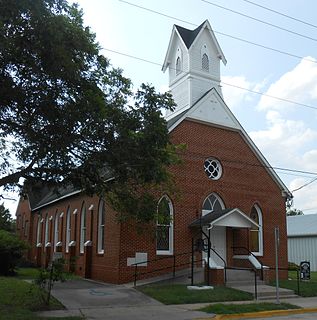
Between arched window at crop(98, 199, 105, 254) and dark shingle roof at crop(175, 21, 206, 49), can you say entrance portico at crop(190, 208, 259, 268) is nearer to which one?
arched window at crop(98, 199, 105, 254)

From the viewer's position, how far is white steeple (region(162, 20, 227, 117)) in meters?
27.2

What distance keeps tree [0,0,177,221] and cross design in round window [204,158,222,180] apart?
9.67 metres

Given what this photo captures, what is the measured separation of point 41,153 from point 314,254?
37.2 m

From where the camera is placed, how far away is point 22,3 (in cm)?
940

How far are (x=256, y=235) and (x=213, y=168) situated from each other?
175 inches

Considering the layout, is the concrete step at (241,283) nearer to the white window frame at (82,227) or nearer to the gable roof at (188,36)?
the white window frame at (82,227)

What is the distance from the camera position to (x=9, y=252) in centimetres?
2406

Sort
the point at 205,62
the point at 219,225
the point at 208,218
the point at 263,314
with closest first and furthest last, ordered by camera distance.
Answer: the point at 263,314
the point at 219,225
the point at 208,218
the point at 205,62

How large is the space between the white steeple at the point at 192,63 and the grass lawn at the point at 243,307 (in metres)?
13.4

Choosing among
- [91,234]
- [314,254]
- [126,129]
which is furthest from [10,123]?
[314,254]

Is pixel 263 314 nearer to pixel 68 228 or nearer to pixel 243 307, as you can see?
pixel 243 307

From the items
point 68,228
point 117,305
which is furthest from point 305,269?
point 68,228

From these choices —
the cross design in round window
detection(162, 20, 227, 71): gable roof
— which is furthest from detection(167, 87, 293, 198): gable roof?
detection(162, 20, 227, 71): gable roof

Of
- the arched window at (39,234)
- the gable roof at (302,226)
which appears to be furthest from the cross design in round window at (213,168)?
the gable roof at (302,226)
